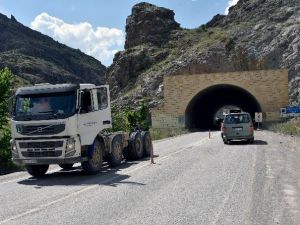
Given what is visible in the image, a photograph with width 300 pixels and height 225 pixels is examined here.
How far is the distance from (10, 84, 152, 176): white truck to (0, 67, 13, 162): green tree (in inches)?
162

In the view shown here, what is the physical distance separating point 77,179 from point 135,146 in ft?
19.8

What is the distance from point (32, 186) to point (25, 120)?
2.25 m

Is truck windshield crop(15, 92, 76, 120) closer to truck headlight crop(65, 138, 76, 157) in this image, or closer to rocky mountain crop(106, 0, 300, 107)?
truck headlight crop(65, 138, 76, 157)

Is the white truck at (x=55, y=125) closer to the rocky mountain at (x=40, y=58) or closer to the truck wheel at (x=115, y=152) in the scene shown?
the truck wheel at (x=115, y=152)

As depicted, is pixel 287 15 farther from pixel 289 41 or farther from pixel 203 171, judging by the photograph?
pixel 203 171

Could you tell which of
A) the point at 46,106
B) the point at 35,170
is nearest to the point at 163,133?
the point at 35,170

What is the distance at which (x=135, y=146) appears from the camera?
2006 cm

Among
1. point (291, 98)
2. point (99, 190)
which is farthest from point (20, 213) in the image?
point (291, 98)

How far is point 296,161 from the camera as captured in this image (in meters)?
17.9

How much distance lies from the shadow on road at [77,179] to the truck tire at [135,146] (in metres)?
3.00

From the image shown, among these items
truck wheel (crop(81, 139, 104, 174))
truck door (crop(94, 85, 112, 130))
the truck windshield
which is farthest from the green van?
the truck windshield

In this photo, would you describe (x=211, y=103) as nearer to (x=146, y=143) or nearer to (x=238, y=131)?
(x=238, y=131)

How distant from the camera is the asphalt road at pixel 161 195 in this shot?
330 inches

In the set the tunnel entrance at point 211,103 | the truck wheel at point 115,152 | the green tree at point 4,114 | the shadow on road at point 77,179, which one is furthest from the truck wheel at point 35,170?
the tunnel entrance at point 211,103
